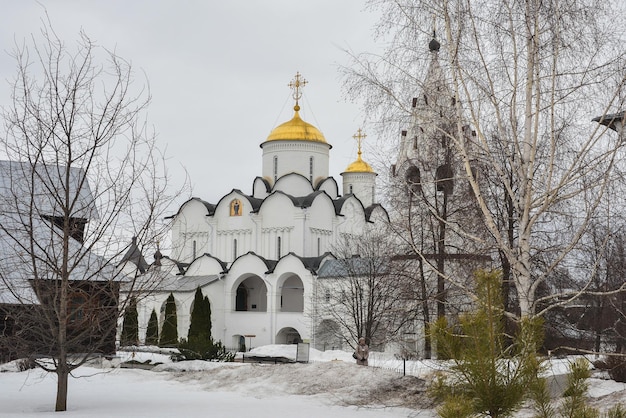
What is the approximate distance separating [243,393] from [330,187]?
97.4 ft

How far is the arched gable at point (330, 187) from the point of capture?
4225cm

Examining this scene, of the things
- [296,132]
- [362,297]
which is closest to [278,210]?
[296,132]

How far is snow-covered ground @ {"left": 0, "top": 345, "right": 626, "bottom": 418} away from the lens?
36.0 ft

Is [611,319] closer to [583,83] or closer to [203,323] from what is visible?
[203,323]

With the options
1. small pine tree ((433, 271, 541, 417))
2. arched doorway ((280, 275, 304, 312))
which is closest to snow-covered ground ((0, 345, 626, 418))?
small pine tree ((433, 271, 541, 417))

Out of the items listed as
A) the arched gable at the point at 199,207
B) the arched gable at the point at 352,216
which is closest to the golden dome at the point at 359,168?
the arched gable at the point at 352,216

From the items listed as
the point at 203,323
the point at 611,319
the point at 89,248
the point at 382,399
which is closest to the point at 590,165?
the point at 382,399

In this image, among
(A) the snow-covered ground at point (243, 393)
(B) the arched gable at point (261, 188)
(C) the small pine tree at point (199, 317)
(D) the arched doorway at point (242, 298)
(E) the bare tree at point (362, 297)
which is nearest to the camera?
(A) the snow-covered ground at point (243, 393)

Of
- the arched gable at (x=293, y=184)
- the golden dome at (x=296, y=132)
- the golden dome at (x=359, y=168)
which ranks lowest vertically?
the arched gable at (x=293, y=184)

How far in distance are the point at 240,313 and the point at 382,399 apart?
26.9m

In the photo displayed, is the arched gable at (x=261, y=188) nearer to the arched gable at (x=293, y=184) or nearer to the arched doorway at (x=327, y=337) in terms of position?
the arched gable at (x=293, y=184)

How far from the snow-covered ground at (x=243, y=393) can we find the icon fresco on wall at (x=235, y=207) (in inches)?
972

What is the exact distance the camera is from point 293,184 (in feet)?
136

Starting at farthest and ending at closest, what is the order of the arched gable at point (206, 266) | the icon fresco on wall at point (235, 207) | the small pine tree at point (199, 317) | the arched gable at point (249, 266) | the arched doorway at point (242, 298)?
the icon fresco on wall at point (235, 207) < the arched doorway at point (242, 298) < the arched gable at point (206, 266) < the arched gable at point (249, 266) < the small pine tree at point (199, 317)
